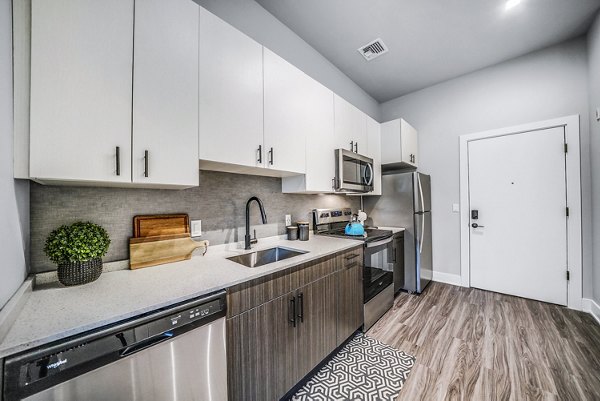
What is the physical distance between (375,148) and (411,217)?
39.5 inches

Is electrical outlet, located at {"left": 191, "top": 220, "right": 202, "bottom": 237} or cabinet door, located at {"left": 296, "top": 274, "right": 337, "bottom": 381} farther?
electrical outlet, located at {"left": 191, "top": 220, "right": 202, "bottom": 237}

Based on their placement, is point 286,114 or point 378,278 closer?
point 286,114

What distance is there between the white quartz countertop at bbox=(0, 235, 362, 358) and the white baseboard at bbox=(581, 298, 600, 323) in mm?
2987

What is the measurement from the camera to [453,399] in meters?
1.36

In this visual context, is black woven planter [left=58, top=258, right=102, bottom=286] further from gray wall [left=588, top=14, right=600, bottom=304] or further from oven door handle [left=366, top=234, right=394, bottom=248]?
gray wall [left=588, top=14, right=600, bottom=304]

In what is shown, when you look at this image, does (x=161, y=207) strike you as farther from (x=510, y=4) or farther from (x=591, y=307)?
(x=591, y=307)

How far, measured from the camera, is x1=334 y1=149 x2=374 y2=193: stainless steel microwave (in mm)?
2174

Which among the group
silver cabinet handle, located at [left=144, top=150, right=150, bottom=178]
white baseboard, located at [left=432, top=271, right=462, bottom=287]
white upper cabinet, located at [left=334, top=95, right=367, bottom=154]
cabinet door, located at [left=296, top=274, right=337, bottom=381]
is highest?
white upper cabinet, located at [left=334, top=95, right=367, bottom=154]

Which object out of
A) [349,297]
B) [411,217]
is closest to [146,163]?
[349,297]

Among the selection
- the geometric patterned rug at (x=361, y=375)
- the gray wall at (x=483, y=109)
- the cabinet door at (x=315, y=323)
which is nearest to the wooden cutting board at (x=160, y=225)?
the cabinet door at (x=315, y=323)

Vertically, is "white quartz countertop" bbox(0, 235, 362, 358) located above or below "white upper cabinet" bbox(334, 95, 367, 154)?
below

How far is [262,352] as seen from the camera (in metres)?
1.17

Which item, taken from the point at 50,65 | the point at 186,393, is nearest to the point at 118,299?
the point at 186,393

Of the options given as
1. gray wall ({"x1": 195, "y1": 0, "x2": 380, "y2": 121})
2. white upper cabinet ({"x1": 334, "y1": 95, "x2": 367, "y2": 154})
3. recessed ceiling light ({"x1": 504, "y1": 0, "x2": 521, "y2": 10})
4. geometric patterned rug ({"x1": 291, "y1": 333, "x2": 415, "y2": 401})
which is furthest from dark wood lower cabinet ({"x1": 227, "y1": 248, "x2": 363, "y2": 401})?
recessed ceiling light ({"x1": 504, "y1": 0, "x2": 521, "y2": 10})
